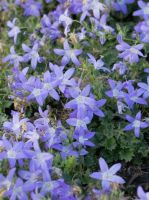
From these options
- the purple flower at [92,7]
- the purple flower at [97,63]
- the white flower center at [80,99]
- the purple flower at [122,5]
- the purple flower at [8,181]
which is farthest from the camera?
the purple flower at [122,5]

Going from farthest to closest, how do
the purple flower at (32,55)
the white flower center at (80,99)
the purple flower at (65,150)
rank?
the purple flower at (32,55), the white flower center at (80,99), the purple flower at (65,150)

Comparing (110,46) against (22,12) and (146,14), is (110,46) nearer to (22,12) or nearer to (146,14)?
(146,14)

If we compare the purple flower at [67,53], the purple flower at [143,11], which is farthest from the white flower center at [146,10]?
the purple flower at [67,53]

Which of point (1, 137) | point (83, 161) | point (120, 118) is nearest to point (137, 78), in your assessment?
point (120, 118)

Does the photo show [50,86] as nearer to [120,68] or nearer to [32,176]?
[120,68]

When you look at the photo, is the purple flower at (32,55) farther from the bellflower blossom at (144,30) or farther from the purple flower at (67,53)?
the bellflower blossom at (144,30)

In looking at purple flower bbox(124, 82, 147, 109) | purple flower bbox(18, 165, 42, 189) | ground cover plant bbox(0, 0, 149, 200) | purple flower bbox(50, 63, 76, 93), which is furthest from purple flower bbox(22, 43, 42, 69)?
purple flower bbox(18, 165, 42, 189)

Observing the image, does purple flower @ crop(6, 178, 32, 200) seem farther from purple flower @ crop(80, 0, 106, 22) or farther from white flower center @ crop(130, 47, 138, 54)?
purple flower @ crop(80, 0, 106, 22)
